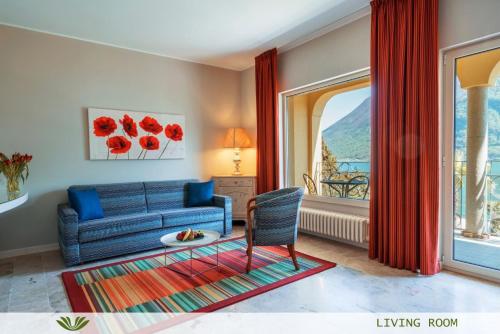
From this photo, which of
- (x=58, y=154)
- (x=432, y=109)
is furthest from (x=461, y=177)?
(x=58, y=154)

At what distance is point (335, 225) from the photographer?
381 centimetres

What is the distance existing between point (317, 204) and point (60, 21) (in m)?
4.07

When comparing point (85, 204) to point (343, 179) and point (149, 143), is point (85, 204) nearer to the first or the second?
point (149, 143)

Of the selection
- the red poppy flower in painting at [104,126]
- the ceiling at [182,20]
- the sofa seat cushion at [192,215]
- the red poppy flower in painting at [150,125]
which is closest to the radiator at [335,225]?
the sofa seat cushion at [192,215]

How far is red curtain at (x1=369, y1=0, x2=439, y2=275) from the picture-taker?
2.78 meters

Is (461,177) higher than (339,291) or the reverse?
higher

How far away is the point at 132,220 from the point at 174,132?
1727 mm

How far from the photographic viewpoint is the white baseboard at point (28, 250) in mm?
3600

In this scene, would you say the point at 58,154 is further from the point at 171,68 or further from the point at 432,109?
the point at 432,109

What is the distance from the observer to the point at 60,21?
3.53m

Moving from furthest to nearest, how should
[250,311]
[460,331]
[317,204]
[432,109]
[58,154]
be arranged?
[317,204]
[58,154]
[432,109]
[250,311]
[460,331]

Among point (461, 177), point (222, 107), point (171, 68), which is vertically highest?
point (171, 68)

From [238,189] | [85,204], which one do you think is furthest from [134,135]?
[238,189]

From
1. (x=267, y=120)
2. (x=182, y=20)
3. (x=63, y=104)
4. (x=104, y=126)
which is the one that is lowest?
(x=104, y=126)
